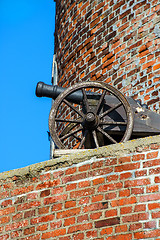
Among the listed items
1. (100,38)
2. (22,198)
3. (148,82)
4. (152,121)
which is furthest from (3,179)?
(100,38)

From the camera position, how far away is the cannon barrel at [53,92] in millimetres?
7754

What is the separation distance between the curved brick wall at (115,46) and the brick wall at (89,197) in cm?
206

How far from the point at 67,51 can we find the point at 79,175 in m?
4.24

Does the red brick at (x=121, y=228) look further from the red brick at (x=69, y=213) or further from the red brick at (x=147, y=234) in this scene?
the red brick at (x=69, y=213)

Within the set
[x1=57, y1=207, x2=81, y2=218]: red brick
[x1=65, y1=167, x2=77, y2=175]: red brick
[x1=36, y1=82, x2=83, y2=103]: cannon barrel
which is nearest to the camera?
[x1=57, y1=207, x2=81, y2=218]: red brick

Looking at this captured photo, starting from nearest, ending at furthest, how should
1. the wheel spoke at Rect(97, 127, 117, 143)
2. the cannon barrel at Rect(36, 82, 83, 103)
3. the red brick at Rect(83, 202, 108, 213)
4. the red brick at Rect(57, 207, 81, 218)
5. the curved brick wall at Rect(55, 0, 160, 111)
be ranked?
the red brick at Rect(83, 202, 108, 213) → the red brick at Rect(57, 207, 81, 218) → the wheel spoke at Rect(97, 127, 117, 143) → the cannon barrel at Rect(36, 82, 83, 103) → the curved brick wall at Rect(55, 0, 160, 111)

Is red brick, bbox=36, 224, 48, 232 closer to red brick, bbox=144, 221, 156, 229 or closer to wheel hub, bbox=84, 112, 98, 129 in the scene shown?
red brick, bbox=144, 221, 156, 229

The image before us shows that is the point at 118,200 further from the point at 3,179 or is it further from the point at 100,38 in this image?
the point at 100,38

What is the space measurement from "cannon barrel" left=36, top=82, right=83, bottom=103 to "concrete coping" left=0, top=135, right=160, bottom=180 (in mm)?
1529

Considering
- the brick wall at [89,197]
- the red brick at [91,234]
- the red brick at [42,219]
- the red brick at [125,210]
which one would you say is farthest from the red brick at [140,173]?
the red brick at [42,219]

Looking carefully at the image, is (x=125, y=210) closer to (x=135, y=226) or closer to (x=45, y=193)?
(x=135, y=226)

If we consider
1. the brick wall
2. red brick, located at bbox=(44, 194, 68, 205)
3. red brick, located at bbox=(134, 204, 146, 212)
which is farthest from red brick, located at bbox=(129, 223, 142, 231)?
red brick, located at bbox=(44, 194, 68, 205)

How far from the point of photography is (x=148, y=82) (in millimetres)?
8117

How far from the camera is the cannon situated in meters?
7.18
